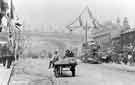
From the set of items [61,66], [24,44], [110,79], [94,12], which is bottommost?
[110,79]

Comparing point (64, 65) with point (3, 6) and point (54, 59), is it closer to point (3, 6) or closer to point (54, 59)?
point (54, 59)

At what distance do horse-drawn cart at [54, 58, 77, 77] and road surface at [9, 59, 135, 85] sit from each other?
1.3 inches

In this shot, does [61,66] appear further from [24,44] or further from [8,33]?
[8,33]

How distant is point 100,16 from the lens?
1.79 metres

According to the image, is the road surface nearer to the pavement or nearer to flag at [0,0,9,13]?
the pavement

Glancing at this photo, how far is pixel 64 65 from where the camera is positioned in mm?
1659

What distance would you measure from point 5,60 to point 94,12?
0.83m

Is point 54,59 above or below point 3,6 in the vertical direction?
below

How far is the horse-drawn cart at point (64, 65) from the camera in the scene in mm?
1652

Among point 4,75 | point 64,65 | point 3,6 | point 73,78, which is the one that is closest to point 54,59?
point 64,65

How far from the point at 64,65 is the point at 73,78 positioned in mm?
126

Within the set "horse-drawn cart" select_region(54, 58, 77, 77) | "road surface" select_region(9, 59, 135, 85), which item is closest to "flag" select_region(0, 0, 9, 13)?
"road surface" select_region(9, 59, 135, 85)

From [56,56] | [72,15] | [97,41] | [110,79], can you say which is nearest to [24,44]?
[56,56]

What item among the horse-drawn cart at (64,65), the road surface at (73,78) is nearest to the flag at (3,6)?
the road surface at (73,78)
